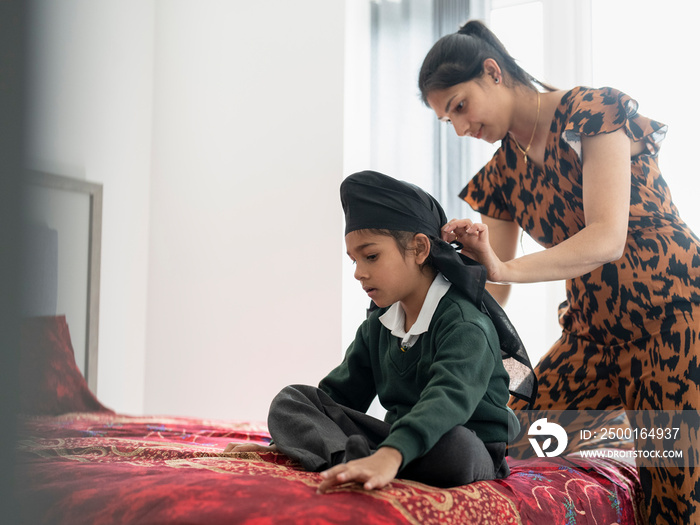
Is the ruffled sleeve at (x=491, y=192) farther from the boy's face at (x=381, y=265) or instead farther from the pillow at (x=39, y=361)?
the pillow at (x=39, y=361)

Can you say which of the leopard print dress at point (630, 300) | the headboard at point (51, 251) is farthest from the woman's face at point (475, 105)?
the headboard at point (51, 251)

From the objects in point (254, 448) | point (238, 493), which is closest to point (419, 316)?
point (254, 448)

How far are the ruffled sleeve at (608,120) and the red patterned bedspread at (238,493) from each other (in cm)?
75

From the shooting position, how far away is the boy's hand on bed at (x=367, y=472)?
0.80 meters

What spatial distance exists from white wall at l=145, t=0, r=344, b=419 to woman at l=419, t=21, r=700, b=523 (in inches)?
60.3

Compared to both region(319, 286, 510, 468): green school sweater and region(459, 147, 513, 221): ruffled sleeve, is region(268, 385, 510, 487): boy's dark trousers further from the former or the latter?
region(459, 147, 513, 221): ruffled sleeve

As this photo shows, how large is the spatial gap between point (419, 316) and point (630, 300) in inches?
22.2

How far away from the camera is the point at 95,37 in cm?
24

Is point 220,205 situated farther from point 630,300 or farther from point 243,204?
point 630,300

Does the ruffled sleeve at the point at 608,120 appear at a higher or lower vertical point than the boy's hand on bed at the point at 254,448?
higher

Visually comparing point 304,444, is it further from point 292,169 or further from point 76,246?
point 292,169

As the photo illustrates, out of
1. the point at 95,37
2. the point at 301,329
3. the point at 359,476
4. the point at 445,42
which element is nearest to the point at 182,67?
the point at 301,329

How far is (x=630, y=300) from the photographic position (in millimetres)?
1424

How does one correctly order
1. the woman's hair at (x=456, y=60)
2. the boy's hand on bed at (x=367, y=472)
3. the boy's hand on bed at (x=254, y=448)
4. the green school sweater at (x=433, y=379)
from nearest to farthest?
1. the boy's hand on bed at (x=367, y=472)
2. the green school sweater at (x=433, y=379)
3. the boy's hand on bed at (x=254, y=448)
4. the woman's hair at (x=456, y=60)
